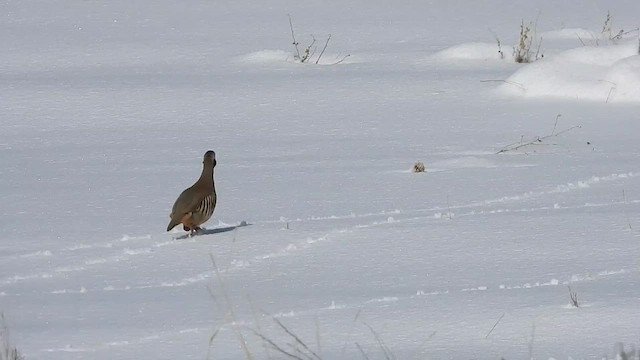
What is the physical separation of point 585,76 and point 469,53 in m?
1.11

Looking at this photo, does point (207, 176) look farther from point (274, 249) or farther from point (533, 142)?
point (533, 142)

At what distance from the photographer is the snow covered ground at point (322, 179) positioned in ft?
12.7

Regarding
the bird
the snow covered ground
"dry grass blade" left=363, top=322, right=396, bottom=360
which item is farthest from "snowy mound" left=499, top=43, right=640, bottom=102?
"dry grass blade" left=363, top=322, right=396, bottom=360

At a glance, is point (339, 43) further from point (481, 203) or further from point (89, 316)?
point (89, 316)

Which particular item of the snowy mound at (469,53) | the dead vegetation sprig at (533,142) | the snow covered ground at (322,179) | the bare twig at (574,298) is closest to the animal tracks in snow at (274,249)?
the snow covered ground at (322,179)

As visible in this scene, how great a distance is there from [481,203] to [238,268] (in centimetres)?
149

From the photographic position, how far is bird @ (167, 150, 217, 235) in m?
5.39

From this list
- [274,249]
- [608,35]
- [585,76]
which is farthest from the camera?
[608,35]

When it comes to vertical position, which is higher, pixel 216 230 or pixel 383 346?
pixel 216 230

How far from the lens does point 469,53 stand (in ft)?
31.2

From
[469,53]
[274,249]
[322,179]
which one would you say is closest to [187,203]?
[274,249]

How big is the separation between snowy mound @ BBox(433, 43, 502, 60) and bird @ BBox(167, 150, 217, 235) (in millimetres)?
4146

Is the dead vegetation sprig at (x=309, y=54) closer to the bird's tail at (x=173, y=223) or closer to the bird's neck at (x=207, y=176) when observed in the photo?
the bird's neck at (x=207, y=176)

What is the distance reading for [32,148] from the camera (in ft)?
24.2
